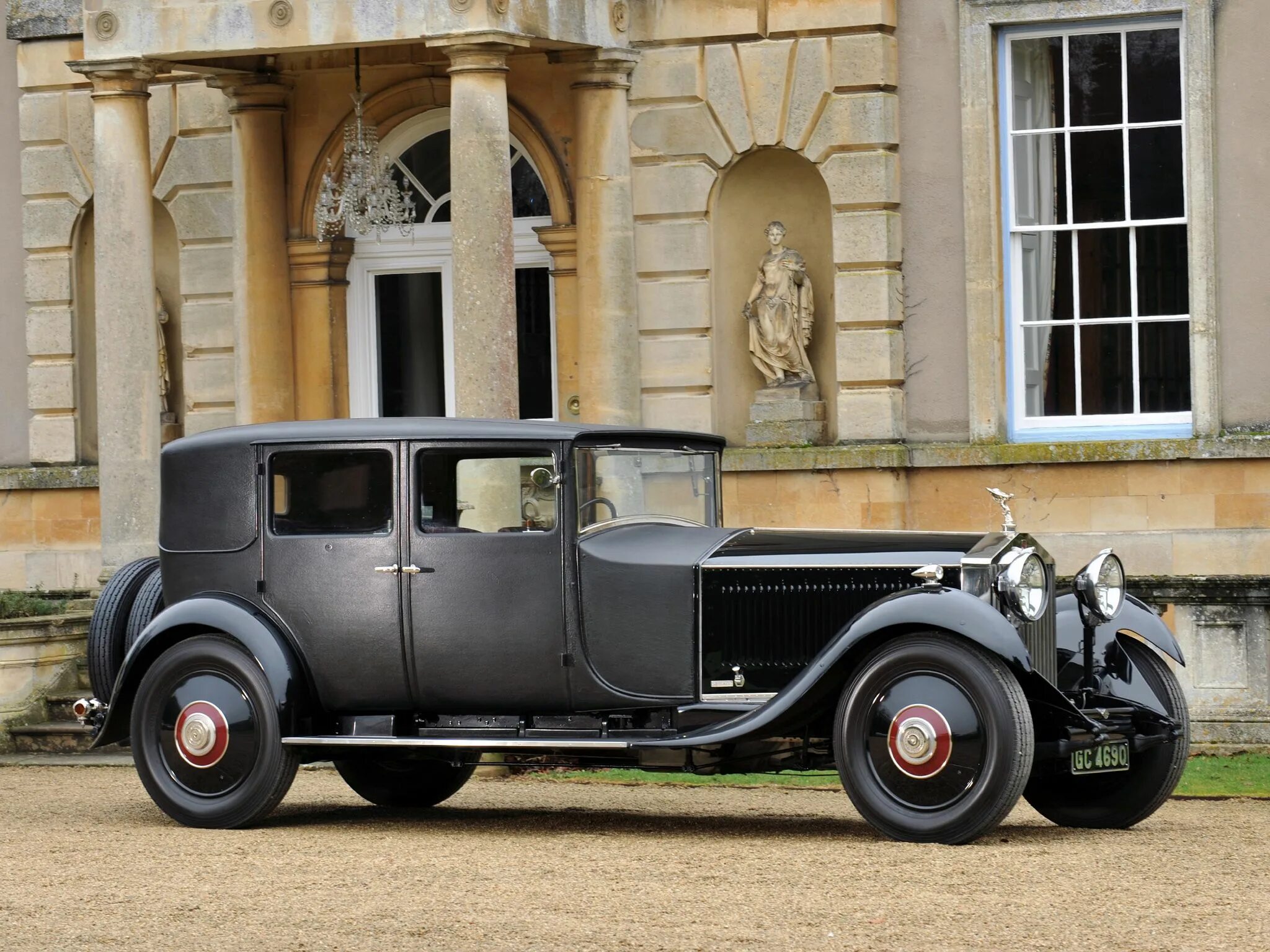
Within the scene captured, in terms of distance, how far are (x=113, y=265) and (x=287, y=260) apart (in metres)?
1.83

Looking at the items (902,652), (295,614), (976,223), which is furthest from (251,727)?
(976,223)

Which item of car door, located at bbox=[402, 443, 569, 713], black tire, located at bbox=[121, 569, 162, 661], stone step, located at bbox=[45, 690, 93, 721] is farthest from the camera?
stone step, located at bbox=[45, 690, 93, 721]

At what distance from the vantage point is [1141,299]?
48.5 feet

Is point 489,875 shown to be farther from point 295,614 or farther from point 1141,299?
point 1141,299

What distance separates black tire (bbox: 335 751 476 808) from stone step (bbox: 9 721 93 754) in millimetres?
3827

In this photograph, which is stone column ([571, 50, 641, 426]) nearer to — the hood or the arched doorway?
the arched doorway

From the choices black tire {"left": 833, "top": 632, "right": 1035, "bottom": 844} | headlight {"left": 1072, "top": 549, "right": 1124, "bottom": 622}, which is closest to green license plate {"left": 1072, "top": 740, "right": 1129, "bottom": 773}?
black tire {"left": 833, "top": 632, "right": 1035, "bottom": 844}

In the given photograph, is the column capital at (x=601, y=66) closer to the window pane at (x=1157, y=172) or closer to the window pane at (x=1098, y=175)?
the window pane at (x=1098, y=175)

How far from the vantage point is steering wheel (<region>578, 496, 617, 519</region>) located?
8898 millimetres

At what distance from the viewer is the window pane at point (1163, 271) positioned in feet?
48.0

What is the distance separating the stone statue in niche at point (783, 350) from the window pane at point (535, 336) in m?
1.65

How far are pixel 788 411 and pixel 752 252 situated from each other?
115 cm

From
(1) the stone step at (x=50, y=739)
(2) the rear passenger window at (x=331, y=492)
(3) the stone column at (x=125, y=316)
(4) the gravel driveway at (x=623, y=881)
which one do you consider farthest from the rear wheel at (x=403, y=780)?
(3) the stone column at (x=125, y=316)

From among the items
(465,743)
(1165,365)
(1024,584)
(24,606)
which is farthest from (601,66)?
(1024,584)
